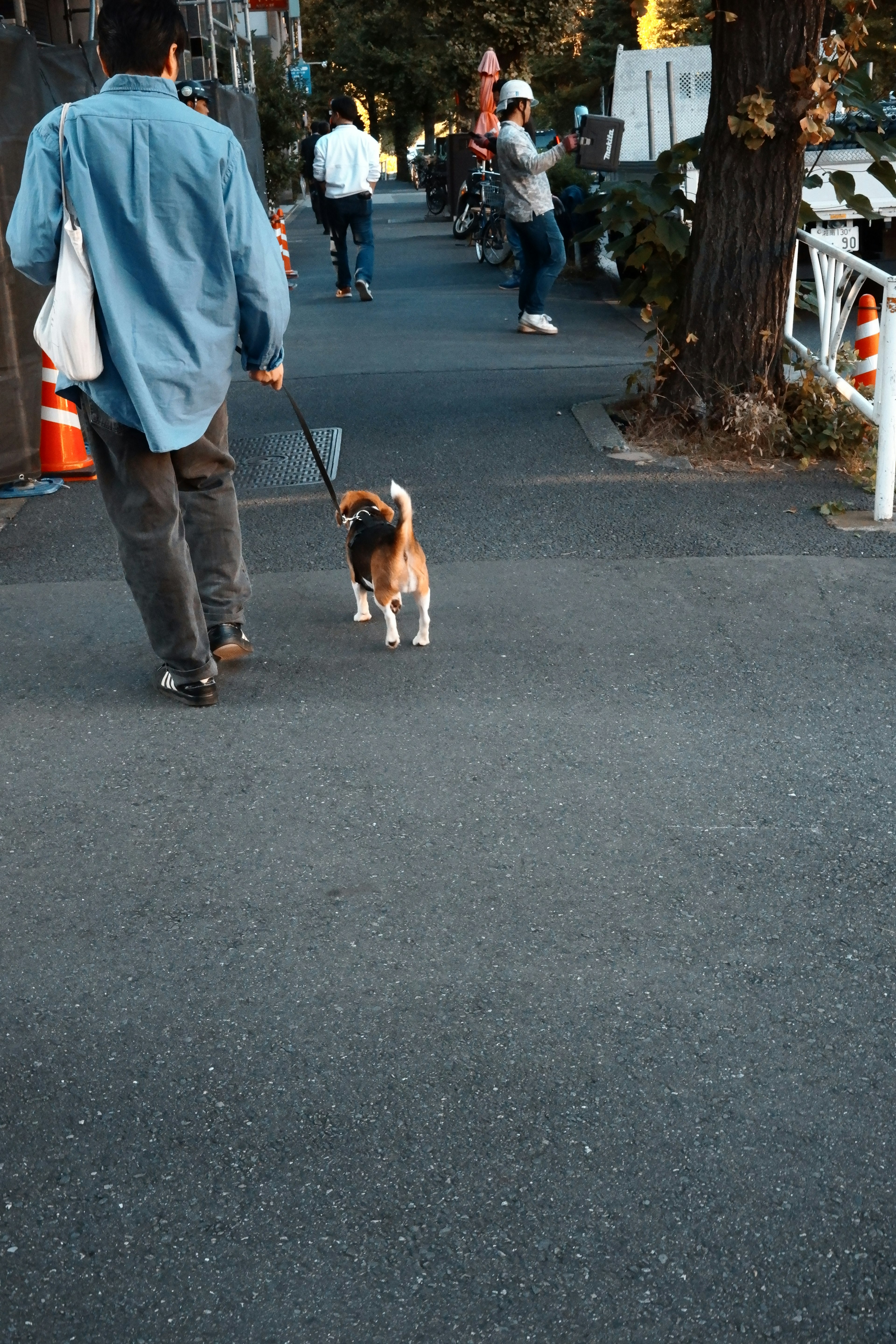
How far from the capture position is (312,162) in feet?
61.7

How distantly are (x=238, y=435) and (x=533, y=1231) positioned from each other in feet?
23.9

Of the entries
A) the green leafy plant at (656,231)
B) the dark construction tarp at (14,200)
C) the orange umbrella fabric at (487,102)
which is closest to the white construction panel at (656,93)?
the orange umbrella fabric at (487,102)

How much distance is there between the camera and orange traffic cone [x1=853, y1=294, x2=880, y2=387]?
793 centimetres

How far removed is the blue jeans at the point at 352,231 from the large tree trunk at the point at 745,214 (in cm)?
735

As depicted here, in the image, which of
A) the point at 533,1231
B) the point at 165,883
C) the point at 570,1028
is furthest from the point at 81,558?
the point at 533,1231

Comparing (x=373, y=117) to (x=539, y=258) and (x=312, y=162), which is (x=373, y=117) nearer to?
(x=312, y=162)

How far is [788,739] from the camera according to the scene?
448cm

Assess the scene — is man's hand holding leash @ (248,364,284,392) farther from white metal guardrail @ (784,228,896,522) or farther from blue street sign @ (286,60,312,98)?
blue street sign @ (286,60,312,98)

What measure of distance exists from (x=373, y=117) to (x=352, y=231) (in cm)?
5472

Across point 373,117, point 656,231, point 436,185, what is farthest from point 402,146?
point 656,231

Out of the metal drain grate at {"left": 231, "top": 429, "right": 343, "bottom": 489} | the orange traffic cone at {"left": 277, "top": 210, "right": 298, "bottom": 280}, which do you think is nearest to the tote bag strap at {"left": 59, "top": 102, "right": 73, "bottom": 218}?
the metal drain grate at {"left": 231, "top": 429, "right": 343, "bottom": 489}

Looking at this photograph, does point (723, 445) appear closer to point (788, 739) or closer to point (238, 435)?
point (238, 435)

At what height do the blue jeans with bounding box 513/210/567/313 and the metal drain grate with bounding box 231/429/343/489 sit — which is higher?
the blue jeans with bounding box 513/210/567/313

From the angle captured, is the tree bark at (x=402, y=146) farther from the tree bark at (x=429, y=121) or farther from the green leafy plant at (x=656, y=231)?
the green leafy plant at (x=656, y=231)
